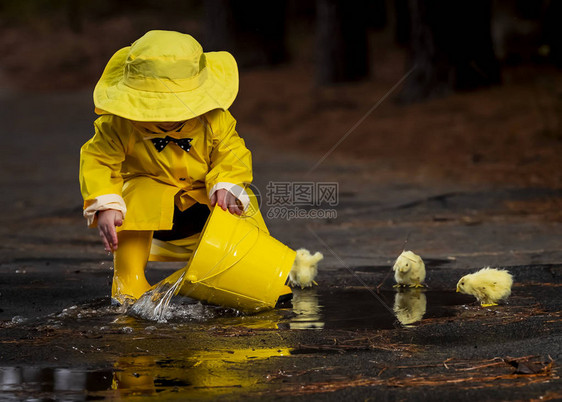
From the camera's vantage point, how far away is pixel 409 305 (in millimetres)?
4445

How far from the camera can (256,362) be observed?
3.36 metres

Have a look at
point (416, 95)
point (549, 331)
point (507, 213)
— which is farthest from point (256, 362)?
point (416, 95)

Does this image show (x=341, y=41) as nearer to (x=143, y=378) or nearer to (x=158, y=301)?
(x=158, y=301)

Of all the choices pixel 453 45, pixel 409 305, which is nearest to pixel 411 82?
pixel 453 45

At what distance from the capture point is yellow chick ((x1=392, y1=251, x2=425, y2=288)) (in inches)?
190

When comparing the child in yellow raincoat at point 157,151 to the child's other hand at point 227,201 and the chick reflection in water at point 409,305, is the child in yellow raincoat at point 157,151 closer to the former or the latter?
the child's other hand at point 227,201

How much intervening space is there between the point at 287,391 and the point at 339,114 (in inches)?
490

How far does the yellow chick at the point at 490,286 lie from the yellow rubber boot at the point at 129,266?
60.3 inches

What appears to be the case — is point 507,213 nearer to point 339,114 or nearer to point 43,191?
point 43,191

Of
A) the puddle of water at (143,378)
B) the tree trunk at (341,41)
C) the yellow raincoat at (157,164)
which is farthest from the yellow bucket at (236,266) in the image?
the tree trunk at (341,41)

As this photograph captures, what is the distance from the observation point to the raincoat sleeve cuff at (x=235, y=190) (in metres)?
4.40

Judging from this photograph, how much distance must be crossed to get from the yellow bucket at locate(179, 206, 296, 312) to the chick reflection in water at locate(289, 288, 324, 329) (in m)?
0.15

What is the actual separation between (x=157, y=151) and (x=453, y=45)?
9170 millimetres

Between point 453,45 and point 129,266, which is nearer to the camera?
point 129,266
